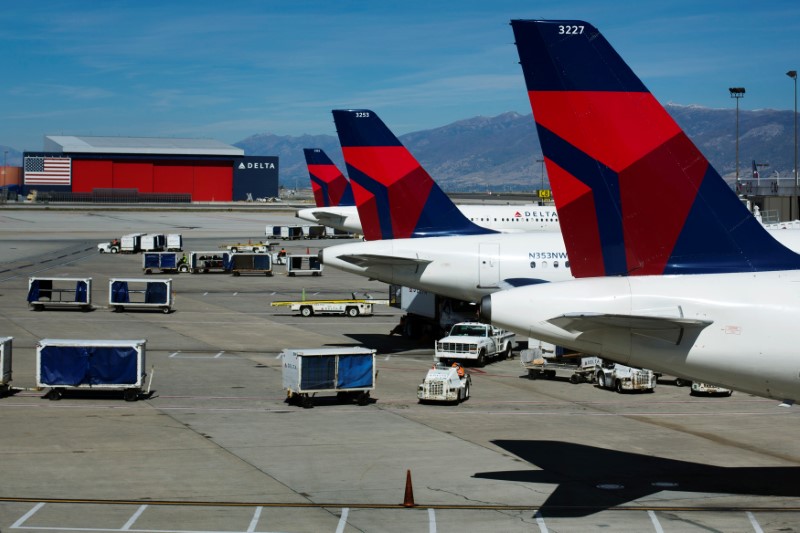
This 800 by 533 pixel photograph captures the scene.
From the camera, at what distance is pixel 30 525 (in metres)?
21.8

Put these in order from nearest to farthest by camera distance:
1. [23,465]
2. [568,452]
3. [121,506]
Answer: [121,506]
[23,465]
[568,452]

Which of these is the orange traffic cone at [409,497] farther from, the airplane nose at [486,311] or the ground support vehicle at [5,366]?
the ground support vehicle at [5,366]

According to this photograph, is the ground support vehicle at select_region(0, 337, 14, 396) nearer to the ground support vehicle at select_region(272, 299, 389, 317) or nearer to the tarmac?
the tarmac

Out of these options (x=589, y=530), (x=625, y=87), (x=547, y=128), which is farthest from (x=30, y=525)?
(x=625, y=87)

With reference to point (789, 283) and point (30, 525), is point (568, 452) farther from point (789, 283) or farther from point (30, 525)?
point (30, 525)

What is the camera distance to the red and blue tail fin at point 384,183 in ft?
165

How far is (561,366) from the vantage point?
144 feet

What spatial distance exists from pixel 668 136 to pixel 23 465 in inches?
713

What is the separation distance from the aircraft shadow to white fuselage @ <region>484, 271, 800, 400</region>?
442 centimetres

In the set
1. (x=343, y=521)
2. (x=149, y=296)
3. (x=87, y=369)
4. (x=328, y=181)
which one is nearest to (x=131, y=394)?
(x=87, y=369)

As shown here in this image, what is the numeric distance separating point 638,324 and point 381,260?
26.4 metres

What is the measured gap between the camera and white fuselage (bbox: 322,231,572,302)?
46281 millimetres

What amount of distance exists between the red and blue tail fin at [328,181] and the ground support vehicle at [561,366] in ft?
220

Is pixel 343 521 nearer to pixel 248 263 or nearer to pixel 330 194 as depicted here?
pixel 248 263
